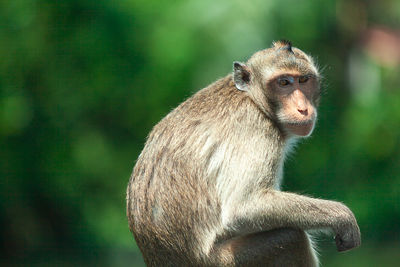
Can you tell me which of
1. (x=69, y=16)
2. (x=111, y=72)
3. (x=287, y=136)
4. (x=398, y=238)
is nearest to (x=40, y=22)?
(x=69, y=16)

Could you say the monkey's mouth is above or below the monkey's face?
below

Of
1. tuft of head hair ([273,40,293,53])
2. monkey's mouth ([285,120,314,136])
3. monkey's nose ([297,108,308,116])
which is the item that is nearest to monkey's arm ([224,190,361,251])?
monkey's mouth ([285,120,314,136])

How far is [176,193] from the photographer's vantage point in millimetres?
8445

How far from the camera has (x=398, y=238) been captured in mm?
27312

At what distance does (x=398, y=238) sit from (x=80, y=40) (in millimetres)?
12544

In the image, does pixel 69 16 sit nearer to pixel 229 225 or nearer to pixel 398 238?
pixel 398 238

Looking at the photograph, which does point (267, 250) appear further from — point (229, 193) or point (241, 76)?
point (241, 76)

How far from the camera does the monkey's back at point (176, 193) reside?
842cm

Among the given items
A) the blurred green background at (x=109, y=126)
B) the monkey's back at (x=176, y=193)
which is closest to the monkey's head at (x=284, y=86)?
the monkey's back at (x=176, y=193)

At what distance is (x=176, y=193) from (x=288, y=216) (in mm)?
1197

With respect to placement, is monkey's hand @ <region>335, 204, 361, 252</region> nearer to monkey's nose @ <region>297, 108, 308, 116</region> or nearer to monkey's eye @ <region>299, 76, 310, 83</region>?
monkey's nose @ <region>297, 108, 308, 116</region>

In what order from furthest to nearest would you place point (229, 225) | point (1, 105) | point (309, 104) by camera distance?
point (1, 105), point (309, 104), point (229, 225)

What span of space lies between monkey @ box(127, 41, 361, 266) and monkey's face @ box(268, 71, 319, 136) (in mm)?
13

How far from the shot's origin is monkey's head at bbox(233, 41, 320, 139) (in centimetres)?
898
